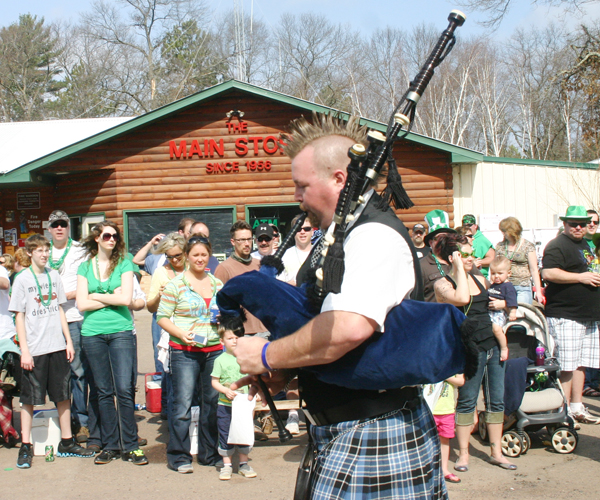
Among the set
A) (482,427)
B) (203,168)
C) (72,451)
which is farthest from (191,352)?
(203,168)

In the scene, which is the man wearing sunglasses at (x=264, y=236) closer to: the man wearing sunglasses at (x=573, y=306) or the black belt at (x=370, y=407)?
the man wearing sunglasses at (x=573, y=306)

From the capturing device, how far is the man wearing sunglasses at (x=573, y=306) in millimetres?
6375

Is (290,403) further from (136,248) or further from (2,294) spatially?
(136,248)

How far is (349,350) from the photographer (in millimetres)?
1982

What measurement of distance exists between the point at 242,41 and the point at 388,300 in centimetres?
3393

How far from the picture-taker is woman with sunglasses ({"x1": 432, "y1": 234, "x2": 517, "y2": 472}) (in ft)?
16.5

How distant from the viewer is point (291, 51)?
127 ft

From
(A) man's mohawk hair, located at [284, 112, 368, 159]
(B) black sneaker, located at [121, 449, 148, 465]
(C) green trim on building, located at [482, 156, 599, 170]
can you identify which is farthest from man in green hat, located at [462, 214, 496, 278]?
(A) man's mohawk hair, located at [284, 112, 368, 159]

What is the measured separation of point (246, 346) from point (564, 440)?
175 inches

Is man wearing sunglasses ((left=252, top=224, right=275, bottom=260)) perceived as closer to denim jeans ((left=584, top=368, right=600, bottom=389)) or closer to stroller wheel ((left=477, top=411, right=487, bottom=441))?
stroller wheel ((left=477, top=411, right=487, bottom=441))

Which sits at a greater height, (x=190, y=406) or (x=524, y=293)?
(x=524, y=293)

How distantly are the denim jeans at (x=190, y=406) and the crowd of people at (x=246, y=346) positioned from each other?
1cm

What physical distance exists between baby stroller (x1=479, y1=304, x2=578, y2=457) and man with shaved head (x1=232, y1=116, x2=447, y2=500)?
351 cm

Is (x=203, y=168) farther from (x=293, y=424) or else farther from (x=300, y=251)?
(x=293, y=424)
